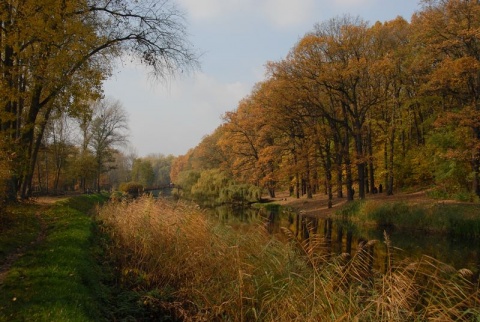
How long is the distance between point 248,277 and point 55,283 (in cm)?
332

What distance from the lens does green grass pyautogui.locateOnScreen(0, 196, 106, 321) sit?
5.12 m

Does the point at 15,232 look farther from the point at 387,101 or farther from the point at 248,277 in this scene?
the point at 387,101

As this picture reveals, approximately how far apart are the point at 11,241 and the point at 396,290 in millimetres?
8535

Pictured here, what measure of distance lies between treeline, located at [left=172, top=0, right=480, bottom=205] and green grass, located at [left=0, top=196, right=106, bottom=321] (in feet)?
65.3

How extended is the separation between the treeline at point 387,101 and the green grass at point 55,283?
1991cm

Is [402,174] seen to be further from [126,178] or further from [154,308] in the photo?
[126,178]

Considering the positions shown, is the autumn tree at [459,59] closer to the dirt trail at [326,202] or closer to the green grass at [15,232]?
the dirt trail at [326,202]

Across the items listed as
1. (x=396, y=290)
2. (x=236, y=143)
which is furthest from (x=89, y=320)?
(x=236, y=143)

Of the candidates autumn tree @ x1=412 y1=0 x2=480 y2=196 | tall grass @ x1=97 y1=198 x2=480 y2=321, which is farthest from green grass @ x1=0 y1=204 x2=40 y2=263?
autumn tree @ x1=412 y1=0 x2=480 y2=196

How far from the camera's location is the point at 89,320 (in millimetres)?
5184

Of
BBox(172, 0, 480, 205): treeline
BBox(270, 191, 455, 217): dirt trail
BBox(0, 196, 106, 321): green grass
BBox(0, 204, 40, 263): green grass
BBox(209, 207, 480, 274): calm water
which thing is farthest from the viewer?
BBox(270, 191, 455, 217): dirt trail

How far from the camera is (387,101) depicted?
27.8 metres

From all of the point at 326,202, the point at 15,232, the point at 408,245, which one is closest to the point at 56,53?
the point at 15,232

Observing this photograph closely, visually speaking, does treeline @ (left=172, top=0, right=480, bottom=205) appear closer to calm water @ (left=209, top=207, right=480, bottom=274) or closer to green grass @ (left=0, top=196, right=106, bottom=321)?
calm water @ (left=209, top=207, right=480, bottom=274)
